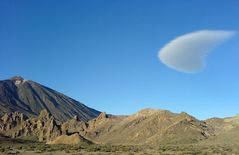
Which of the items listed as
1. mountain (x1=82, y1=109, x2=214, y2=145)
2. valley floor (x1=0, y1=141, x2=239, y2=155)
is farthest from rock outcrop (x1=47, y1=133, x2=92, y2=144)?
valley floor (x1=0, y1=141, x2=239, y2=155)

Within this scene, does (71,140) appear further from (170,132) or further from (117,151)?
(117,151)

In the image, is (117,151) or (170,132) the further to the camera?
(170,132)

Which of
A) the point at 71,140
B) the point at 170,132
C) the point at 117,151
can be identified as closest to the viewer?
the point at 117,151

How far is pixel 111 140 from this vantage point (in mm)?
196000

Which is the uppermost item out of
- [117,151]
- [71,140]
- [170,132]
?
[170,132]

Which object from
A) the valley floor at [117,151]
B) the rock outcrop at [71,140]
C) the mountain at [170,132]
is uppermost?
the mountain at [170,132]

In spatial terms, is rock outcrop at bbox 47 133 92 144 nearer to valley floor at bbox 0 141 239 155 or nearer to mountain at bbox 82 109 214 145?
mountain at bbox 82 109 214 145

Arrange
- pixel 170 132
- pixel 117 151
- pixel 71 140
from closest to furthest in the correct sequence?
pixel 117 151, pixel 71 140, pixel 170 132

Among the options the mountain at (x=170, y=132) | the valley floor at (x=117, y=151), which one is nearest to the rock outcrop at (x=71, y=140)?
the mountain at (x=170, y=132)

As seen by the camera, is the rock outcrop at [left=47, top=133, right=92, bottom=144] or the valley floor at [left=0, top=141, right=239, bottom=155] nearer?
the valley floor at [left=0, top=141, right=239, bottom=155]

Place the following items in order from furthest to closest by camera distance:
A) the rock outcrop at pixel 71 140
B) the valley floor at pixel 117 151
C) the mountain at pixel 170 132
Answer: the mountain at pixel 170 132
the rock outcrop at pixel 71 140
the valley floor at pixel 117 151

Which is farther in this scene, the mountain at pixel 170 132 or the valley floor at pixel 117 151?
the mountain at pixel 170 132

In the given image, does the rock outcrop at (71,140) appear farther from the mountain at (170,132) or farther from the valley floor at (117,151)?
the valley floor at (117,151)

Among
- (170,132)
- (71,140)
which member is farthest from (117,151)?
(170,132)
